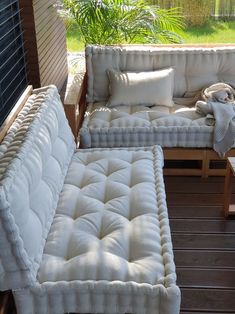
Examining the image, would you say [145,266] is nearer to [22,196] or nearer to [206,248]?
[22,196]

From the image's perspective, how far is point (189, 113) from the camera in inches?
116

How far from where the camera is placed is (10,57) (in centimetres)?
282

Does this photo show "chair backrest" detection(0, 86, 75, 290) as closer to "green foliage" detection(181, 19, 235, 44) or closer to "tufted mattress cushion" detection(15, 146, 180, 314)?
"tufted mattress cushion" detection(15, 146, 180, 314)

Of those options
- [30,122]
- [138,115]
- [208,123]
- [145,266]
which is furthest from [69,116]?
[145,266]

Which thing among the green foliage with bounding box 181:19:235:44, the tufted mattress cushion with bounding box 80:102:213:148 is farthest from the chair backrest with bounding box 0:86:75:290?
the green foliage with bounding box 181:19:235:44

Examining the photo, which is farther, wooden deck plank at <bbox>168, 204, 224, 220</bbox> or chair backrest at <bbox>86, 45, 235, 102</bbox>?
chair backrest at <bbox>86, 45, 235, 102</bbox>

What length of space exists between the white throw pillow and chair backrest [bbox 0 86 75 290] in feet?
2.52

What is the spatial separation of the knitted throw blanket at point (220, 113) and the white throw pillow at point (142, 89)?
26 cm

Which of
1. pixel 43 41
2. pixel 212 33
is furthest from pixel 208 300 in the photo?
pixel 212 33

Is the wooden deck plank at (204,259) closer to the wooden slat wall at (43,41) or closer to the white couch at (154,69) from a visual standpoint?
the white couch at (154,69)

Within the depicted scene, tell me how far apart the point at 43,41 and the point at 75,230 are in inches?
77.5

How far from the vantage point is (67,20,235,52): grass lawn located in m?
5.88

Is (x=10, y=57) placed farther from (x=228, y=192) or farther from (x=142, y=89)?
(x=228, y=192)

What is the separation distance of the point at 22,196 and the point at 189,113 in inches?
64.5
